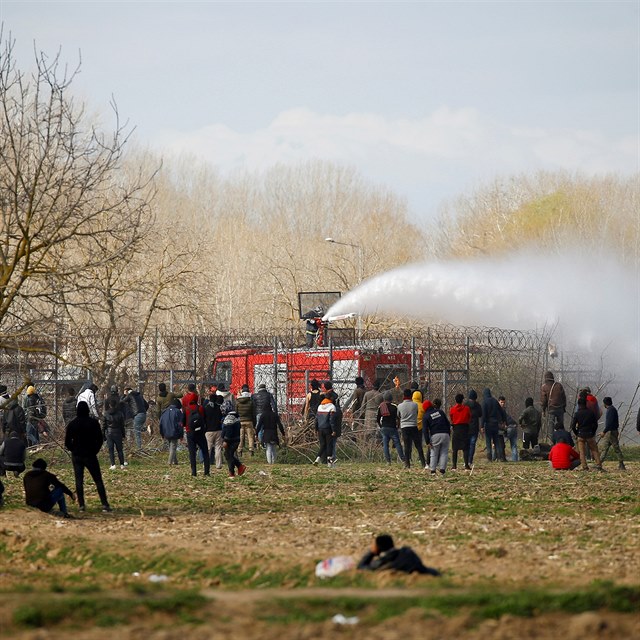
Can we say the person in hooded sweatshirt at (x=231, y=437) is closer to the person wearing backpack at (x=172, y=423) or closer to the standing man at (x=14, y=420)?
the person wearing backpack at (x=172, y=423)

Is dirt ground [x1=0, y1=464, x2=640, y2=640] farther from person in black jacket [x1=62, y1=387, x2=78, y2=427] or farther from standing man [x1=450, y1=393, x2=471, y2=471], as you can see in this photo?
person in black jacket [x1=62, y1=387, x2=78, y2=427]

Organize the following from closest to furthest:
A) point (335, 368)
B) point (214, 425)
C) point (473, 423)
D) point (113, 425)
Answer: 1. point (214, 425)
2. point (113, 425)
3. point (473, 423)
4. point (335, 368)

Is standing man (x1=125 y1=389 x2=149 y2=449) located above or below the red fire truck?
below

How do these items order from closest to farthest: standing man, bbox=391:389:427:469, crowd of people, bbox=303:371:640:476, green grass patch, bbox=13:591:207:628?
green grass patch, bbox=13:591:207:628
crowd of people, bbox=303:371:640:476
standing man, bbox=391:389:427:469

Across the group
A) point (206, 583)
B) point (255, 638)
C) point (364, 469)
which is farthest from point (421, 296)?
point (255, 638)

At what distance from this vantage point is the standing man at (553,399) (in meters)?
27.9

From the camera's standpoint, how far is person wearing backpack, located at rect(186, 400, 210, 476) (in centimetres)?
2333

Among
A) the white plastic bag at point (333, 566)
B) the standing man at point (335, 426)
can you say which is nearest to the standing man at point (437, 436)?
the standing man at point (335, 426)

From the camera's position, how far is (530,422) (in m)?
27.6

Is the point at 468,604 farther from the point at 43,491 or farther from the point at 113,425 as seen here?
the point at 113,425

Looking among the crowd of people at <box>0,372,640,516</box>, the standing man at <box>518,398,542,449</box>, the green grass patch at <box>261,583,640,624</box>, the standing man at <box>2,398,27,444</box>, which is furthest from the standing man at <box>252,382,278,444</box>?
the green grass patch at <box>261,583,640,624</box>

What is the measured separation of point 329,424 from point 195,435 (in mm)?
3591

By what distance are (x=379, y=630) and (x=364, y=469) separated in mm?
16036

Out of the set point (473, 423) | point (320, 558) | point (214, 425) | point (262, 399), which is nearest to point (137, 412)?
point (262, 399)
